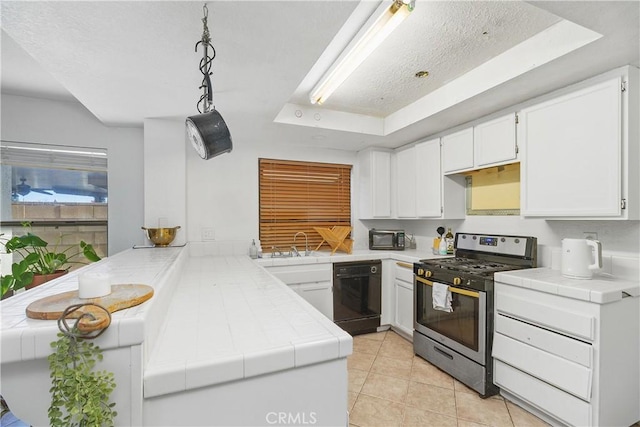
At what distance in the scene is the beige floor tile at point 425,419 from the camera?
1.84m

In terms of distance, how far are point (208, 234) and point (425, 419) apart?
2555 mm

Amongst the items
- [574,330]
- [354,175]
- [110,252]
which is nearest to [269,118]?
[354,175]

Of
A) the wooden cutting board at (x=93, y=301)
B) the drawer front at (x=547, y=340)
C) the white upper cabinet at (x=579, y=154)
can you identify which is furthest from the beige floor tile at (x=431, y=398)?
the wooden cutting board at (x=93, y=301)

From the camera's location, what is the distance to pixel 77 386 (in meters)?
0.71

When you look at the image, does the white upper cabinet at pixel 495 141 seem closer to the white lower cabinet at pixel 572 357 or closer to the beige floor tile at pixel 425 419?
the white lower cabinet at pixel 572 357

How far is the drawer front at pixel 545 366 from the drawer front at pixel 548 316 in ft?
0.56

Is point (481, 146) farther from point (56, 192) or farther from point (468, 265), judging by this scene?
point (56, 192)

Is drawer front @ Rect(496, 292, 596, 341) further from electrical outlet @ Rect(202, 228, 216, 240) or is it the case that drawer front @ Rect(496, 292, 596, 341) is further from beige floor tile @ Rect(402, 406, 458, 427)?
electrical outlet @ Rect(202, 228, 216, 240)

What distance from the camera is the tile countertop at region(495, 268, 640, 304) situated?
1.61m

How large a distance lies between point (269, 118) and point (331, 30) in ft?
4.20

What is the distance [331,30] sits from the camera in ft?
4.55

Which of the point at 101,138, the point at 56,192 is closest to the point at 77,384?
the point at 56,192

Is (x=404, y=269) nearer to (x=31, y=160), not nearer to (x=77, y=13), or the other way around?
(x=77, y=13)

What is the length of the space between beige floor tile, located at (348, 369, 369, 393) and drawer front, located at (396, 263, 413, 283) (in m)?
1.02
